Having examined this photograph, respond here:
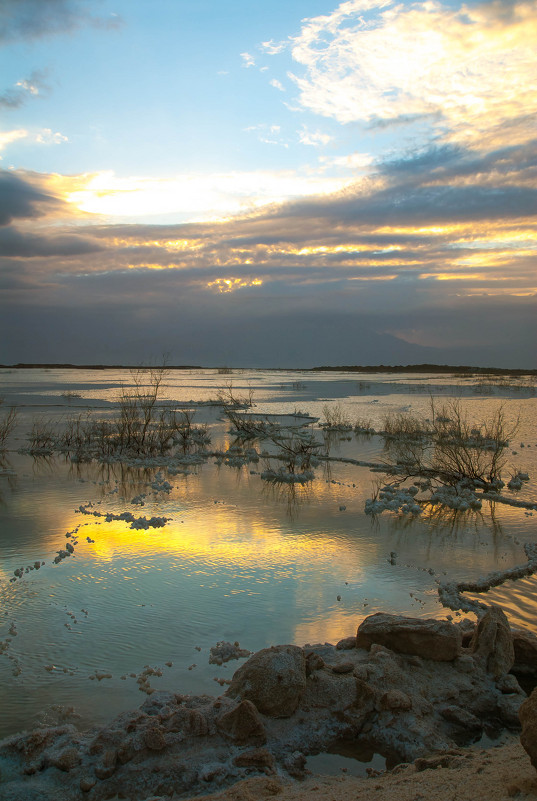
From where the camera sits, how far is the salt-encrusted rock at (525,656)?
4.23 m

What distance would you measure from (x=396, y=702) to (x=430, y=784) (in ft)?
2.64

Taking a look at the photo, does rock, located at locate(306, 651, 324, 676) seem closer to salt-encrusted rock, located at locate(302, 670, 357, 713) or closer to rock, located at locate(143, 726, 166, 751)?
salt-encrusted rock, located at locate(302, 670, 357, 713)

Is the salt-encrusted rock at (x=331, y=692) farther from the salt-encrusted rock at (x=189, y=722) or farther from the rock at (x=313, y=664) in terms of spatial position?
the salt-encrusted rock at (x=189, y=722)

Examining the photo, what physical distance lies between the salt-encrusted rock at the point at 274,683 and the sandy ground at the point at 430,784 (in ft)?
1.66

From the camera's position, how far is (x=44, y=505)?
31.0 feet

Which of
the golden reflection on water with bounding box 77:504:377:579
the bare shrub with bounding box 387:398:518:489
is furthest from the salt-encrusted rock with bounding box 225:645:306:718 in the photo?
the bare shrub with bounding box 387:398:518:489

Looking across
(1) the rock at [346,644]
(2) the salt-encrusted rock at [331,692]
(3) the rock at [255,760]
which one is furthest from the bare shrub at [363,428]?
(3) the rock at [255,760]

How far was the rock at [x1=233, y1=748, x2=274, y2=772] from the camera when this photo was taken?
310 centimetres

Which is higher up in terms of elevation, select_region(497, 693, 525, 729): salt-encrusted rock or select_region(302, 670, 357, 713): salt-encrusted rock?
select_region(302, 670, 357, 713): salt-encrusted rock

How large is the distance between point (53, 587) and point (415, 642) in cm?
369

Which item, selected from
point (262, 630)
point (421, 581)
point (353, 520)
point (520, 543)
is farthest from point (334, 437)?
point (262, 630)

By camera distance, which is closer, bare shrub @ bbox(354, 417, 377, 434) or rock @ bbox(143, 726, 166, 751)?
rock @ bbox(143, 726, 166, 751)

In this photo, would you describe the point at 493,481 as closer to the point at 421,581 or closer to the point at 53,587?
the point at 421,581

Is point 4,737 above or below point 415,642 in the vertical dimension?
below
